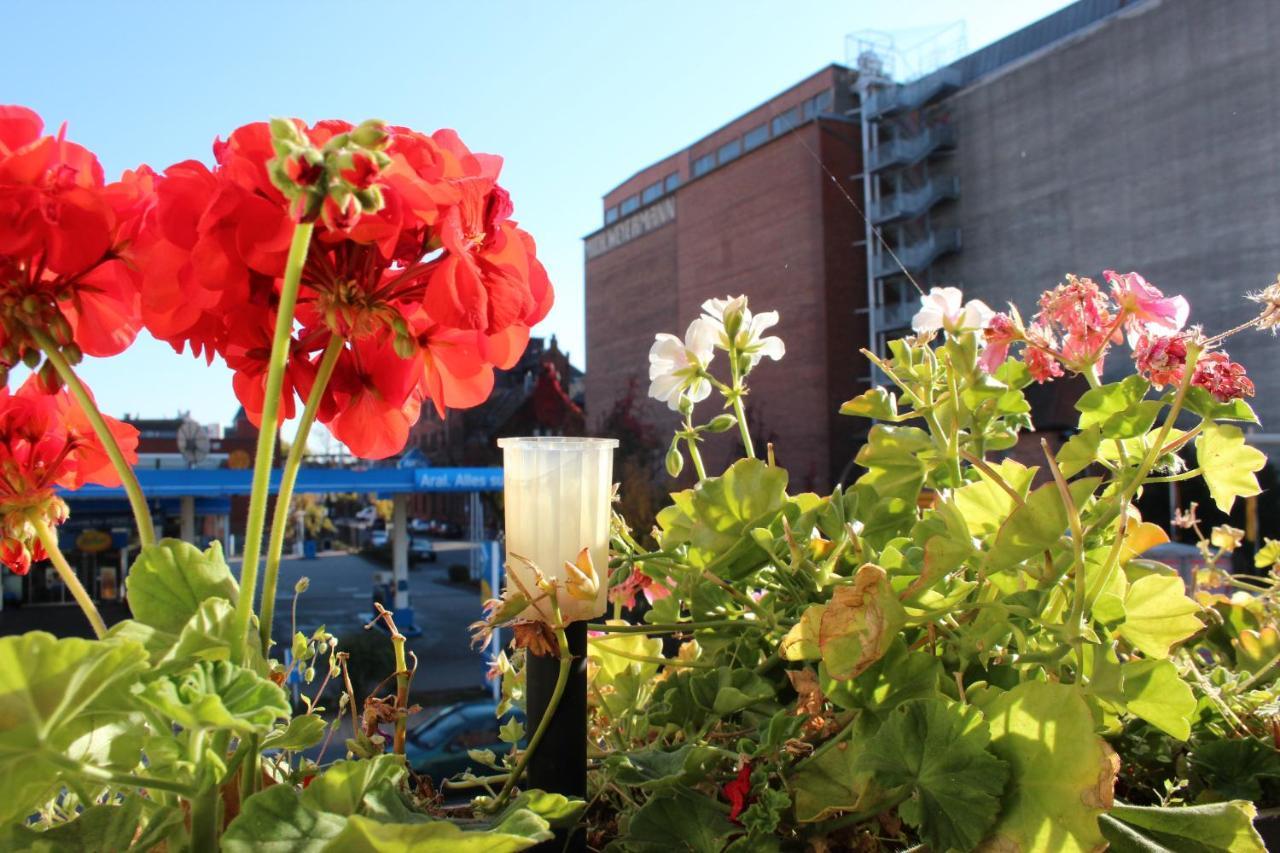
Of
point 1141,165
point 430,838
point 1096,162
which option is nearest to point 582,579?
point 430,838

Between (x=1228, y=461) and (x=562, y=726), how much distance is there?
1.17ft

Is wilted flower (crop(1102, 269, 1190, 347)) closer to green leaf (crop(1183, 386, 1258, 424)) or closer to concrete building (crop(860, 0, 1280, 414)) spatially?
green leaf (crop(1183, 386, 1258, 424))

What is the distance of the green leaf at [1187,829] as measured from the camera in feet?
1.13

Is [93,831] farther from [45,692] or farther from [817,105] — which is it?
[817,105]

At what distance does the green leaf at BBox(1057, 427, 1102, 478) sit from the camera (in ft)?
1.39

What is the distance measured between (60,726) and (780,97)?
654 inches

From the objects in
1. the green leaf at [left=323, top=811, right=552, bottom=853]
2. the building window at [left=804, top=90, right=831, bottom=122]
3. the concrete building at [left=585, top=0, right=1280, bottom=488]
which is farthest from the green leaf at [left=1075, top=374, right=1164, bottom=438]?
the building window at [left=804, top=90, right=831, bottom=122]

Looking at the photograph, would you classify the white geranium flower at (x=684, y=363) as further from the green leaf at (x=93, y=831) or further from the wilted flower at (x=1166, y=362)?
the green leaf at (x=93, y=831)

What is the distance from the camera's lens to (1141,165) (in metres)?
10.7

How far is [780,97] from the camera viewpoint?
15.7 m

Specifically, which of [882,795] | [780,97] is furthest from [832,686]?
[780,97]

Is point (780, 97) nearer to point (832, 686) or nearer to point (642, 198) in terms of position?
Result: point (642, 198)

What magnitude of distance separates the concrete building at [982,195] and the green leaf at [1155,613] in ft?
25.7

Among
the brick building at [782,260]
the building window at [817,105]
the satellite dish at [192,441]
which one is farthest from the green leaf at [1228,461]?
Answer: the building window at [817,105]
